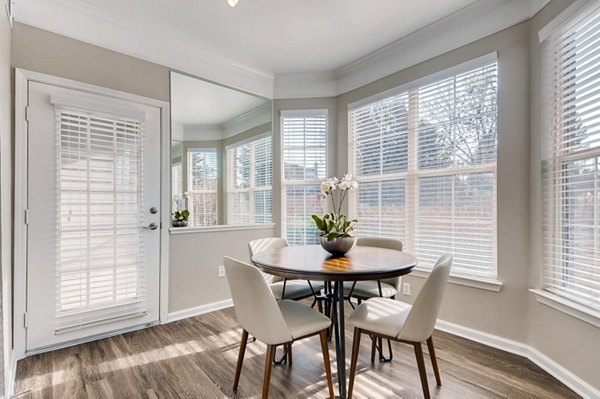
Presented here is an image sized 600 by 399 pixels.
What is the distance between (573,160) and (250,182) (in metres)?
2.91

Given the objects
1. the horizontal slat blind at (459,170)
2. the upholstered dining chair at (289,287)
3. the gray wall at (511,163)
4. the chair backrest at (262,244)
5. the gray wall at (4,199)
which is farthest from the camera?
the chair backrest at (262,244)

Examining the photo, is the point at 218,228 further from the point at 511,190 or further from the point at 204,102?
the point at 511,190

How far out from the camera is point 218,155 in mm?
3404

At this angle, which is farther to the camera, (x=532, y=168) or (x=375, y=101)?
(x=375, y=101)

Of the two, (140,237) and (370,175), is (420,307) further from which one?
(140,237)

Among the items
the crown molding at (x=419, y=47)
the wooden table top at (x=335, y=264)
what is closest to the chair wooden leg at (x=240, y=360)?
the wooden table top at (x=335, y=264)

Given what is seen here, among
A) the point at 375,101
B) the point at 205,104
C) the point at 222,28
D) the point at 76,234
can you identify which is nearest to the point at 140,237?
the point at 76,234

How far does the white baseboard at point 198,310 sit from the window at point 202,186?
0.85m

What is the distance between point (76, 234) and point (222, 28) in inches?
84.0

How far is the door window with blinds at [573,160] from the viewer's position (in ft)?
6.00

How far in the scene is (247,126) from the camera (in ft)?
12.1

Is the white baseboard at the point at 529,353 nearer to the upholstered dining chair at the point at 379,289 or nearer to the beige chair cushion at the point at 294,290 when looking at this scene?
the upholstered dining chair at the point at 379,289

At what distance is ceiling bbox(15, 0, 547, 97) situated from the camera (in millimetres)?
2410

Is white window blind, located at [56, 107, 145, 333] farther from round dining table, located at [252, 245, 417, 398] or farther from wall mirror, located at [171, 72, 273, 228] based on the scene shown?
round dining table, located at [252, 245, 417, 398]
